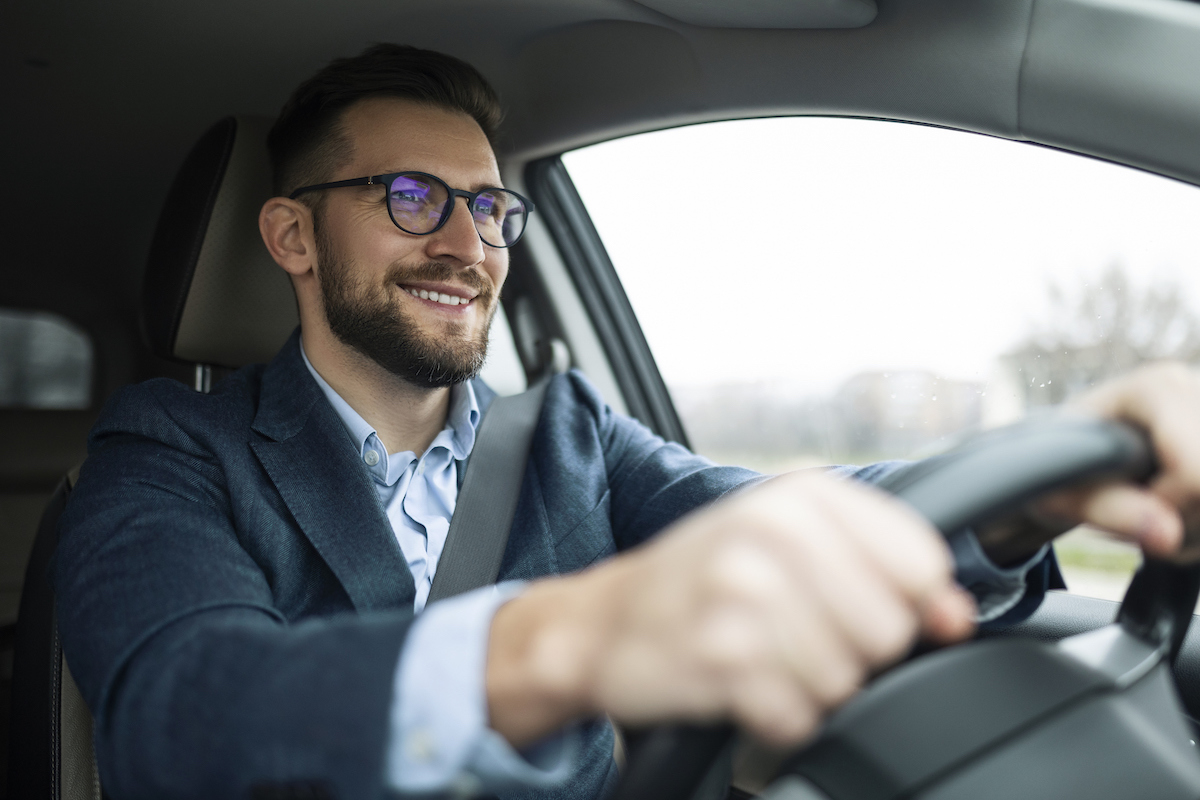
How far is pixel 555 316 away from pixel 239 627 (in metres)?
1.55


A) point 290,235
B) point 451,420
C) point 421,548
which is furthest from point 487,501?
point 290,235

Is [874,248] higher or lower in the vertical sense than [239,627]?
higher

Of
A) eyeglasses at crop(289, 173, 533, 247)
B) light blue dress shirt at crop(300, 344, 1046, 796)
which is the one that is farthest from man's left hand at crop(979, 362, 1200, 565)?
eyeglasses at crop(289, 173, 533, 247)

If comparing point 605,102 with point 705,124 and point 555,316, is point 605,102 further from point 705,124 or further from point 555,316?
point 555,316

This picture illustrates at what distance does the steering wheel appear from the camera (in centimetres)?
50

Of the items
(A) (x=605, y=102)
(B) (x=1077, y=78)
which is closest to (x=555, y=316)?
(A) (x=605, y=102)

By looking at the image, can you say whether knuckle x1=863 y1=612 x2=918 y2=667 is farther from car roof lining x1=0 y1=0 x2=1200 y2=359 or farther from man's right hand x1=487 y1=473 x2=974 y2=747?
car roof lining x1=0 y1=0 x2=1200 y2=359

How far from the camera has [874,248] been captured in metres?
1.46

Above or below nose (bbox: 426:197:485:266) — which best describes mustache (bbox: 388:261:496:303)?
below

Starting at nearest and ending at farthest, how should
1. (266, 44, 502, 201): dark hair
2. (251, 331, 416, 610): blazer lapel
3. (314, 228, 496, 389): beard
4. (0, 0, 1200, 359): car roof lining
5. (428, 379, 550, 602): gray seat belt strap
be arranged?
(0, 0, 1200, 359): car roof lining < (251, 331, 416, 610): blazer lapel < (428, 379, 550, 602): gray seat belt strap < (314, 228, 496, 389): beard < (266, 44, 502, 201): dark hair

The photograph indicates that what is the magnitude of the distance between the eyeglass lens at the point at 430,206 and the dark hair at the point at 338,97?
0.16m

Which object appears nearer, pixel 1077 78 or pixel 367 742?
pixel 367 742

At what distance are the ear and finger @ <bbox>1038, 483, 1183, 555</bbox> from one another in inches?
49.0

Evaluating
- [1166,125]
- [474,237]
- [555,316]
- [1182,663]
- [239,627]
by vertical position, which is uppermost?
[1166,125]
